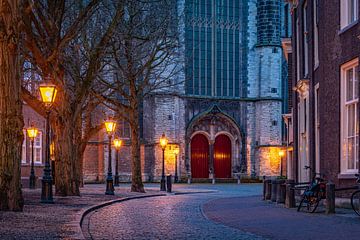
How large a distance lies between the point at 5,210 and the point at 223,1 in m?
51.4

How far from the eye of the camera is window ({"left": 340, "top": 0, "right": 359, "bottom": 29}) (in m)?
19.0

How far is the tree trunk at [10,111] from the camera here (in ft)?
51.5

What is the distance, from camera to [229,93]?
2571 inches

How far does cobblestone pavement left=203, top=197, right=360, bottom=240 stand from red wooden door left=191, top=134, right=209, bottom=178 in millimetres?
44282

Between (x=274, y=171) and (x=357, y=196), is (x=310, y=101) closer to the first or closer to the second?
(x=357, y=196)

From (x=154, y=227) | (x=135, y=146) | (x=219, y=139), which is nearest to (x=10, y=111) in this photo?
(x=154, y=227)

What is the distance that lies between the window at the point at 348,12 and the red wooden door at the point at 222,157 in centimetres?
4579

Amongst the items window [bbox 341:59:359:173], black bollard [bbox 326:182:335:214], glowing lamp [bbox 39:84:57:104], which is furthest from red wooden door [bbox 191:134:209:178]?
black bollard [bbox 326:182:335:214]

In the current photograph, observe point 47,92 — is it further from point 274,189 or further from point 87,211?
point 274,189

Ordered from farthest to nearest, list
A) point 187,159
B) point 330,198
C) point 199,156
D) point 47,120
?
point 199,156 < point 187,159 < point 47,120 < point 330,198

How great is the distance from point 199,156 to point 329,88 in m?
44.5

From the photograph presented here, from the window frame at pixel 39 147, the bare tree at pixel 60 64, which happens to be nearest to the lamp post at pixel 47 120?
the bare tree at pixel 60 64

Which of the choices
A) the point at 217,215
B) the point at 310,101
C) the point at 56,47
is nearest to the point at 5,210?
the point at 217,215

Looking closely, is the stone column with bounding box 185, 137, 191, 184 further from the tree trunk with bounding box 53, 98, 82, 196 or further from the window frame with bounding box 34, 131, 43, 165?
the tree trunk with bounding box 53, 98, 82, 196
